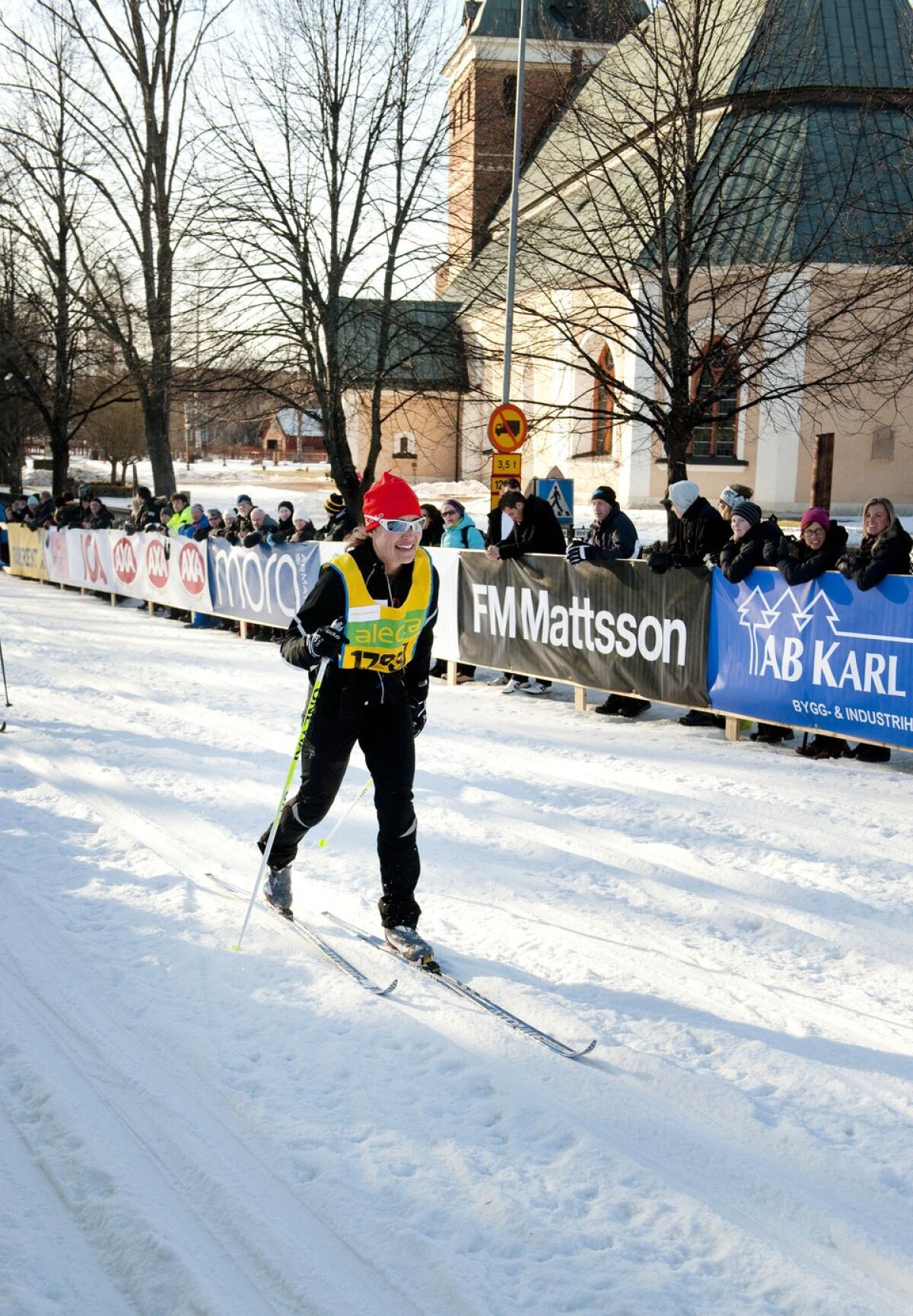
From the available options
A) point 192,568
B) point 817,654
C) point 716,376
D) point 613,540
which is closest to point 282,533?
point 192,568

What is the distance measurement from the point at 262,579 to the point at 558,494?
434 cm

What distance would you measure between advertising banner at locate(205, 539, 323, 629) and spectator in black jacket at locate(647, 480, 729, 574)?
4966 mm

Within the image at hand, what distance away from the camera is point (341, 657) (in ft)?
17.2

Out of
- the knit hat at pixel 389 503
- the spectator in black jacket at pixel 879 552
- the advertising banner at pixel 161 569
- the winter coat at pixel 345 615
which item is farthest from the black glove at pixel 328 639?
the advertising banner at pixel 161 569

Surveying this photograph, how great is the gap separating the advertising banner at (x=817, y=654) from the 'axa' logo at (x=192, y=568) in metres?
10.2

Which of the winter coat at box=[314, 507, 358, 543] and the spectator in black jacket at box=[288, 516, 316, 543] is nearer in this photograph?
the winter coat at box=[314, 507, 358, 543]

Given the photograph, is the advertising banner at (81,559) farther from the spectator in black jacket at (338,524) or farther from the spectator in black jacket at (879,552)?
the spectator in black jacket at (879,552)

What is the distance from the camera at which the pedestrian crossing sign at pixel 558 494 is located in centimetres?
1703

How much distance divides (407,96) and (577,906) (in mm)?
19698

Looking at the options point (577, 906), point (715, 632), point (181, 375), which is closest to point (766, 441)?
point (181, 375)

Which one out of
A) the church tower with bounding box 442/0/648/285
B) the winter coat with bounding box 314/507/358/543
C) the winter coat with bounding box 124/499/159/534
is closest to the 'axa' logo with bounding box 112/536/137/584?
the winter coat with bounding box 124/499/159/534

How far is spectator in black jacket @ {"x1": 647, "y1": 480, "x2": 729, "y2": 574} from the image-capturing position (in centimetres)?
1019

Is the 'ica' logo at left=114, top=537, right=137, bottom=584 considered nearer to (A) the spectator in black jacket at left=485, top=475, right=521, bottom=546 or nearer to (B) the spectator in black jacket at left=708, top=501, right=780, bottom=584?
(A) the spectator in black jacket at left=485, top=475, right=521, bottom=546

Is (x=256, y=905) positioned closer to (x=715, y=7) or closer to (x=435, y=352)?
(x=715, y=7)
